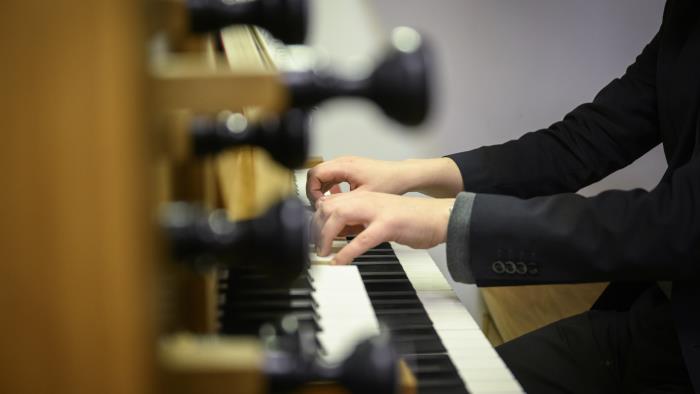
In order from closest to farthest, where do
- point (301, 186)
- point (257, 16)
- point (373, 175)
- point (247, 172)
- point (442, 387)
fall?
point (257, 16)
point (442, 387)
point (247, 172)
point (373, 175)
point (301, 186)

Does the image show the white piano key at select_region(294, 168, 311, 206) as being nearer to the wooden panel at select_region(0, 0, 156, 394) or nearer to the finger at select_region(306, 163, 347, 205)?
the finger at select_region(306, 163, 347, 205)

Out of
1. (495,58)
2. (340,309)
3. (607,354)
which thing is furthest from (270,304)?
(495,58)

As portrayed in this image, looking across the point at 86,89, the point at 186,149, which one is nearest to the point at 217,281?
the point at 186,149

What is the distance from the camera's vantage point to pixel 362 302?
0.92 metres

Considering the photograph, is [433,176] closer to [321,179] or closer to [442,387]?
[321,179]

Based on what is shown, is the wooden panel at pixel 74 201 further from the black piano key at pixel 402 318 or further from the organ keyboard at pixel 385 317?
the black piano key at pixel 402 318

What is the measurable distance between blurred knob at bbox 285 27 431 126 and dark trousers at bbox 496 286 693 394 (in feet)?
2.94

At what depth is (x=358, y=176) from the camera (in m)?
1.29

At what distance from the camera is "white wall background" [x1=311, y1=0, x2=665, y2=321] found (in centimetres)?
223

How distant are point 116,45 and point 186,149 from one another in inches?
5.1

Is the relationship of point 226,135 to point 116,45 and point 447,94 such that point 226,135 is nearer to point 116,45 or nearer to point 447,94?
point 116,45

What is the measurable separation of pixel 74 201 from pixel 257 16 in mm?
181

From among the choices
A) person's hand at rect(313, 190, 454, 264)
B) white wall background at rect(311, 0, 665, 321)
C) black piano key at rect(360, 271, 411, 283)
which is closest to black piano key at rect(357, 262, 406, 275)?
black piano key at rect(360, 271, 411, 283)

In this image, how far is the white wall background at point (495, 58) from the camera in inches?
87.9
